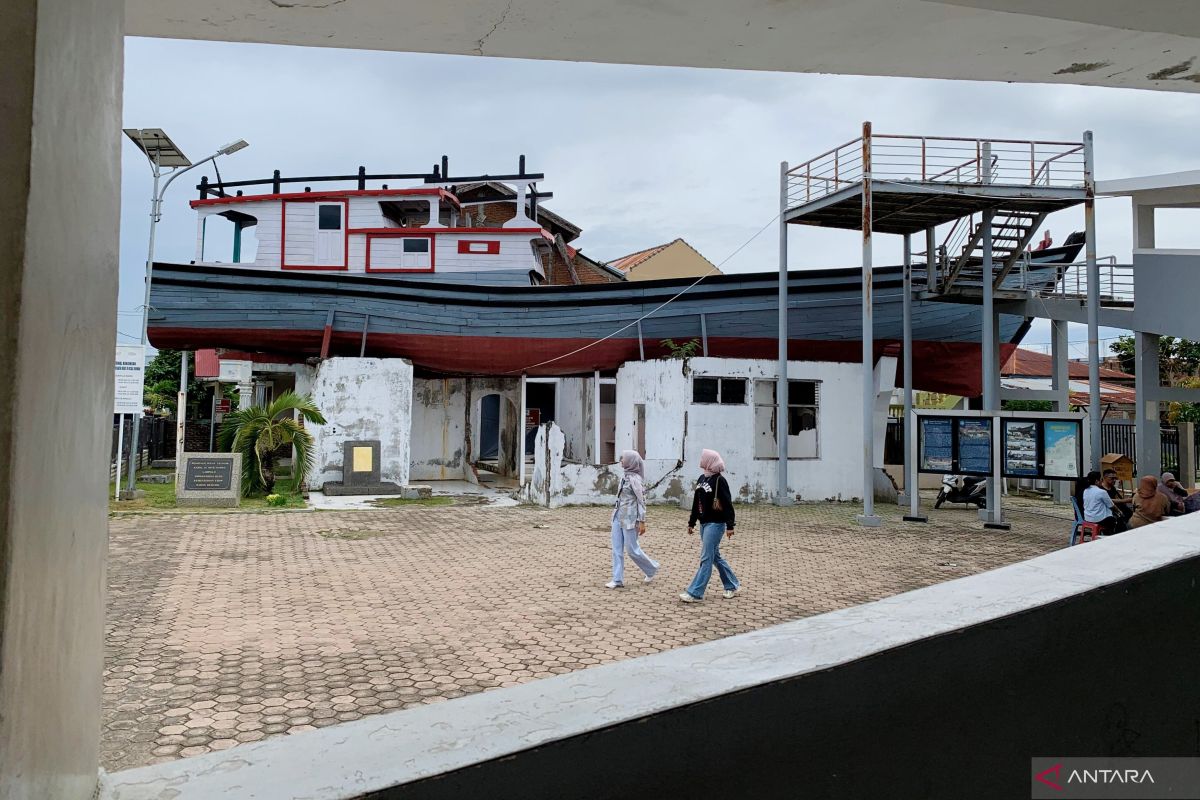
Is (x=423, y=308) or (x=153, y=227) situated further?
(x=423, y=308)

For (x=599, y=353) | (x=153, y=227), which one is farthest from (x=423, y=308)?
(x=153, y=227)

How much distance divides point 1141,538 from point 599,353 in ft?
50.7

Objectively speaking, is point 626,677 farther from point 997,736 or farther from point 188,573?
point 188,573

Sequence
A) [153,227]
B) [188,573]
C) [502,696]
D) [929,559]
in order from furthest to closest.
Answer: [153,227] → [929,559] → [188,573] → [502,696]

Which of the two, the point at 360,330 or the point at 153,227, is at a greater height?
the point at 153,227

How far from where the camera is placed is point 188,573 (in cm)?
801

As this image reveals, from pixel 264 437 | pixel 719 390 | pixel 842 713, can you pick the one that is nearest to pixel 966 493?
pixel 719 390

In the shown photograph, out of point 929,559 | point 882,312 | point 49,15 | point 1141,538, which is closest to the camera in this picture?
point 49,15

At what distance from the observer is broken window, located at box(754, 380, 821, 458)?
15.7 m

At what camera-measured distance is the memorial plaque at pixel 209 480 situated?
13.4 meters

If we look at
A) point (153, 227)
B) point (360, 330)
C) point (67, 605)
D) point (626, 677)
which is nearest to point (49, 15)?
point (67, 605)

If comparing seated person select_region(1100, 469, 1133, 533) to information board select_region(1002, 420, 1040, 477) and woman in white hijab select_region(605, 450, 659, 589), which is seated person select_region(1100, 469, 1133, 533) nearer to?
information board select_region(1002, 420, 1040, 477)

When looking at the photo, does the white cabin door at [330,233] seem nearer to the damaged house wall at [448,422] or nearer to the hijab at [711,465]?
the damaged house wall at [448,422]

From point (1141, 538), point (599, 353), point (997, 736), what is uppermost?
point (599, 353)
